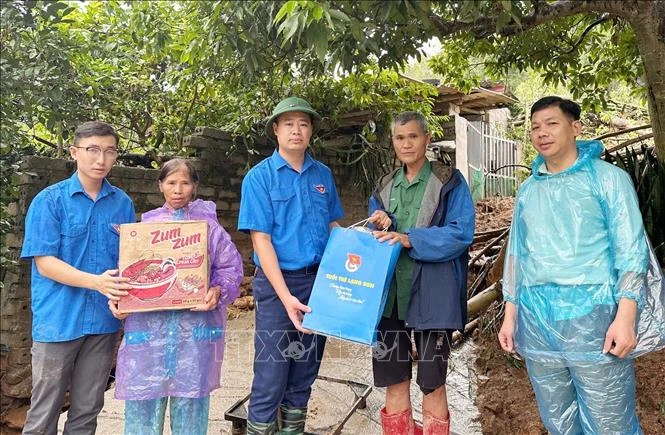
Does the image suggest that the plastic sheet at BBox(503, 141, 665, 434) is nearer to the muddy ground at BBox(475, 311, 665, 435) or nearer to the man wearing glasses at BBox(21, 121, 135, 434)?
the muddy ground at BBox(475, 311, 665, 435)

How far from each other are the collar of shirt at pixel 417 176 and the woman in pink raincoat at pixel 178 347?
2.97ft

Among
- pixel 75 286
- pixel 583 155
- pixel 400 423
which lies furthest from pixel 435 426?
pixel 75 286

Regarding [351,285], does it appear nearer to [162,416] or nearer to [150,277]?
[150,277]

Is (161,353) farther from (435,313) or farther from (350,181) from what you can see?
(350,181)

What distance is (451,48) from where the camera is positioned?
464cm

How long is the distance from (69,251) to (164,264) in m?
0.48

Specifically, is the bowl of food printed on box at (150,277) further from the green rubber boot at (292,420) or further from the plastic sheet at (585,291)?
the plastic sheet at (585,291)

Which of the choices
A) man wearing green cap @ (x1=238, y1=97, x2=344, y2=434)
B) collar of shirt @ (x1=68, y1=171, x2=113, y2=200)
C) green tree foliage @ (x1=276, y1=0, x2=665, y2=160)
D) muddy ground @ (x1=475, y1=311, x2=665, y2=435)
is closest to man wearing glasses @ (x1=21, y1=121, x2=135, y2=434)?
collar of shirt @ (x1=68, y1=171, x2=113, y2=200)

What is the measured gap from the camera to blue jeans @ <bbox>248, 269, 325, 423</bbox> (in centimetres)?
242

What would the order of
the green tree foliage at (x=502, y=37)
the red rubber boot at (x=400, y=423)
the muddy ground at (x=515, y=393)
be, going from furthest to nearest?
the muddy ground at (x=515, y=393) < the red rubber boot at (x=400, y=423) < the green tree foliage at (x=502, y=37)

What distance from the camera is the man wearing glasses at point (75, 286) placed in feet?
7.52

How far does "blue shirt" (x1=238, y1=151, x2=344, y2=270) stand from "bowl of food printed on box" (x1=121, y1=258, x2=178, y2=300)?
0.38 metres

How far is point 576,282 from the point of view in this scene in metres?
2.07

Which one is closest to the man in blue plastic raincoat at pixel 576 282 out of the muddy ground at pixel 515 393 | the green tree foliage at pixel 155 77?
the green tree foliage at pixel 155 77
